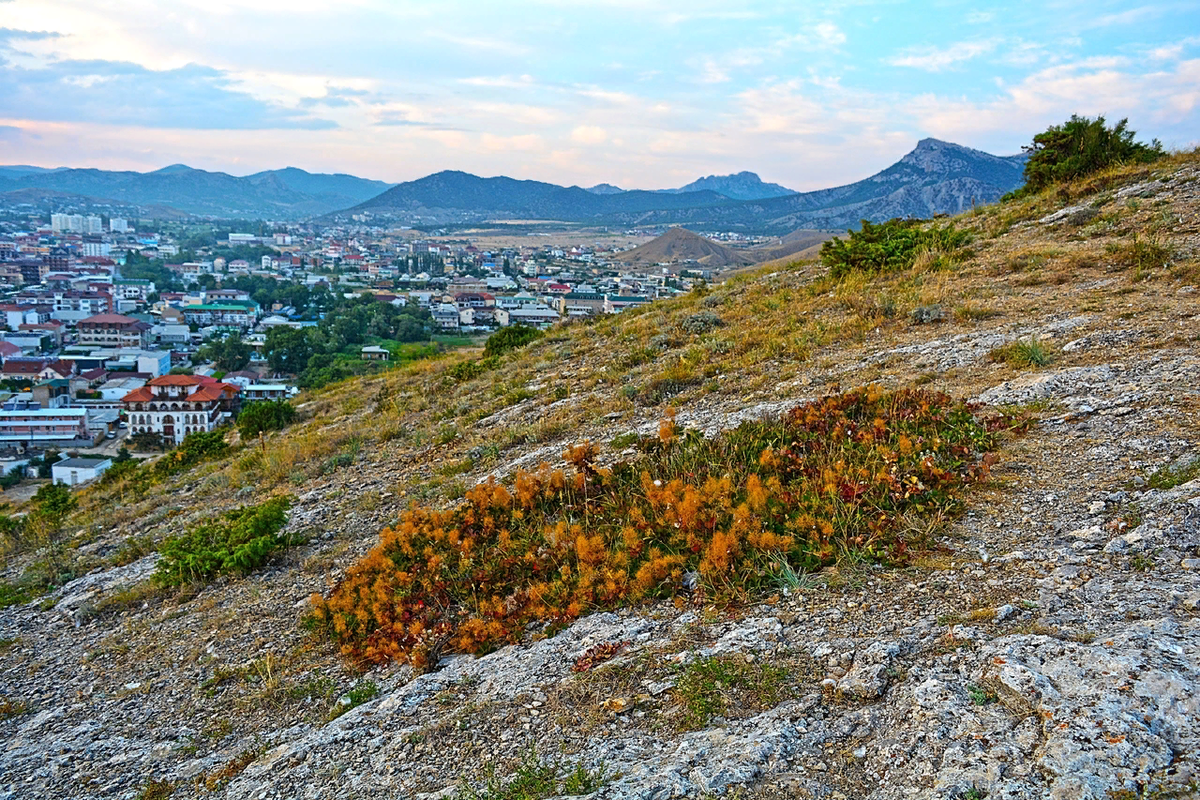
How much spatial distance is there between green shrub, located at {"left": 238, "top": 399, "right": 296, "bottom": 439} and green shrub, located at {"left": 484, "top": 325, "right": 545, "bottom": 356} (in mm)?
4547

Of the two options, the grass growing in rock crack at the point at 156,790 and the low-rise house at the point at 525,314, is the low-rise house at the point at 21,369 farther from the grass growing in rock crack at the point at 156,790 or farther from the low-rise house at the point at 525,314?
the grass growing in rock crack at the point at 156,790

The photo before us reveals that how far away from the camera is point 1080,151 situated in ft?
48.5

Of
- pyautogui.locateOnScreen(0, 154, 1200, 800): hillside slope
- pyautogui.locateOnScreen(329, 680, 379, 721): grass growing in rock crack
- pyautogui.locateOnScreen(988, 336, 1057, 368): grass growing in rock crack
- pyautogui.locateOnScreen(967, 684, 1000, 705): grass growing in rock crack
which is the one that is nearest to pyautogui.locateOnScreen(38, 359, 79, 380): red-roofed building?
pyautogui.locateOnScreen(0, 154, 1200, 800): hillside slope

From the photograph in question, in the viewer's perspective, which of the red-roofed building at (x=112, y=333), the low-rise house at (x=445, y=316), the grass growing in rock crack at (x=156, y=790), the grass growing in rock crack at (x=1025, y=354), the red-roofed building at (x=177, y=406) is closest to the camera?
the grass growing in rock crack at (x=156, y=790)

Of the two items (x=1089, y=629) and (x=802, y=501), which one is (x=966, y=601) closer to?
(x=1089, y=629)

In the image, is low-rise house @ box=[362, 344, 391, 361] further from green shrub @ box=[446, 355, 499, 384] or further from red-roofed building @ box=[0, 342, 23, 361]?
green shrub @ box=[446, 355, 499, 384]

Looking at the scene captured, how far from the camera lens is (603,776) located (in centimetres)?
295

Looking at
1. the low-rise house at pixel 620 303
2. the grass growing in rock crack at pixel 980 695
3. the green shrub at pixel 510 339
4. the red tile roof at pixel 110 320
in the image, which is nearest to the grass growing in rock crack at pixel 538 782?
the grass growing in rock crack at pixel 980 695

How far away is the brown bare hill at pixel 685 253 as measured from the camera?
102 metres

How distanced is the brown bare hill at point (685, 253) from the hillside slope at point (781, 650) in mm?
91923

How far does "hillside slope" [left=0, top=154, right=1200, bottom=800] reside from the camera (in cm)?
279

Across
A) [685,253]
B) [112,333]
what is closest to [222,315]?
[112,333]

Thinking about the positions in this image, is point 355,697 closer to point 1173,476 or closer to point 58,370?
point 1173,476

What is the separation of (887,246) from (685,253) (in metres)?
101
